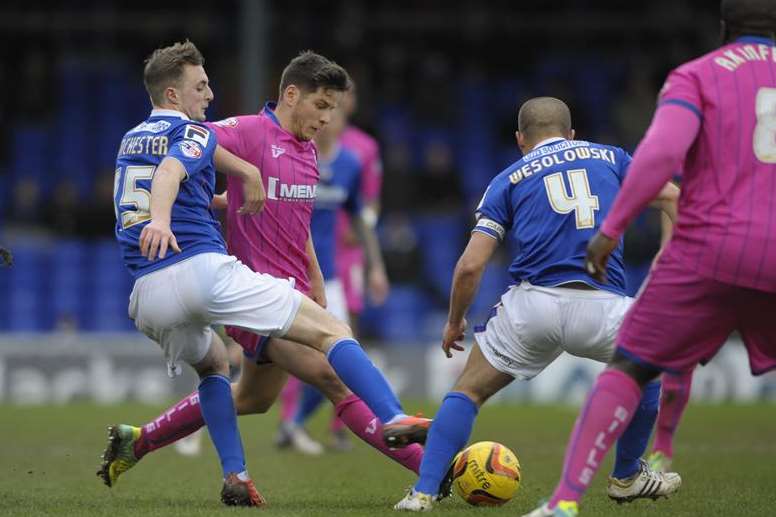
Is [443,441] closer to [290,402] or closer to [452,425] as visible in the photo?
[452,425]

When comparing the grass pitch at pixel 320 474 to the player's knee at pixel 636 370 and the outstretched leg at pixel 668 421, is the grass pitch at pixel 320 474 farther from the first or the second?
the player's knee at pixel 636 370

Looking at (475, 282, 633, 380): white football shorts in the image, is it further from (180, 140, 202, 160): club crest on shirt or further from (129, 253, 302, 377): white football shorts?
(180, 140, 202, 160): club crest on shirt

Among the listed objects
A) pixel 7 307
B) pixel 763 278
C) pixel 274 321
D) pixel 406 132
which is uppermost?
pixel 763 278

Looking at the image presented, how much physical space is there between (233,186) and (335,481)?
Answer: 2.12 m

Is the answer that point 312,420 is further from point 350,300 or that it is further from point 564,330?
point 564,330

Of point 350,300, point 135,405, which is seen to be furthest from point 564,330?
point 135,405

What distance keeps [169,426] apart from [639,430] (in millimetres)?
2488

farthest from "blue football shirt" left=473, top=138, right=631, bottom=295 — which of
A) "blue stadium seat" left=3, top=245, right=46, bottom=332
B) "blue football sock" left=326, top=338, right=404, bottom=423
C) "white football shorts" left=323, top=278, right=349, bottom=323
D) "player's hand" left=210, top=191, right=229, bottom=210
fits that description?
"blue stadium seat" left=3, top=245, right=46, bottom=332

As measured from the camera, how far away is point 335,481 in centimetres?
836

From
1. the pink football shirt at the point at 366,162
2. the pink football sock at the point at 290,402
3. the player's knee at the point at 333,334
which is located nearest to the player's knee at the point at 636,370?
the player's knee at the point at 333,334

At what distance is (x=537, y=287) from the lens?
6594mm

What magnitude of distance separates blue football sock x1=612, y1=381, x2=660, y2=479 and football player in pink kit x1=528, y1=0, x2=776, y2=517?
1.43 meters

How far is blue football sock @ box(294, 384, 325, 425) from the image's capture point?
10891mm

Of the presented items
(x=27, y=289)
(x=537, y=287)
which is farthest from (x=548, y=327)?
(x=27, y=289)
